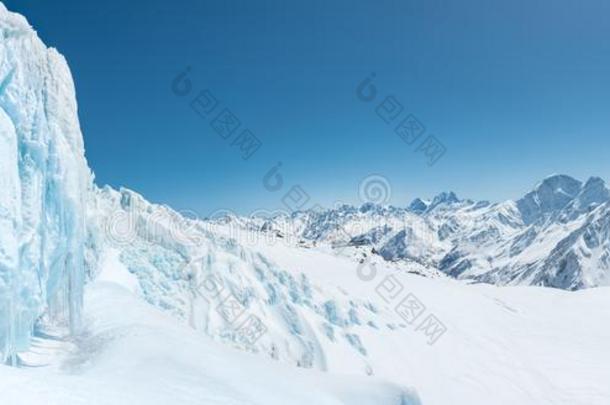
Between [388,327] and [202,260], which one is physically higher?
[202,260]

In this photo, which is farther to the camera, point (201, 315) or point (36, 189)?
point (201, 315)

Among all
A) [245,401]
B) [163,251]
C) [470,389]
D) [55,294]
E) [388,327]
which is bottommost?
[470,389]

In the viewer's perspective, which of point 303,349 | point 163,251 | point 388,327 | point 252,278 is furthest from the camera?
point 388,327

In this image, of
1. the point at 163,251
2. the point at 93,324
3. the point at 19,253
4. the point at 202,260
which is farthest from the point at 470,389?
the point at 19,253

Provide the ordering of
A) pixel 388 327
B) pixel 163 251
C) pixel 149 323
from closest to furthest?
1. pixel 149 323
2. pixel 163 251
3. pixel 388 327

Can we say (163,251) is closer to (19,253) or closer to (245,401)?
(19,253)

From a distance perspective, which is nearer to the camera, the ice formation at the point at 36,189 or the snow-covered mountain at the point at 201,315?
the ice formation at the point at 36,189

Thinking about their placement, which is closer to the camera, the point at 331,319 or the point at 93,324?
the point at 93,324

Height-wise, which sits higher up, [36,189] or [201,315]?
[36,189]

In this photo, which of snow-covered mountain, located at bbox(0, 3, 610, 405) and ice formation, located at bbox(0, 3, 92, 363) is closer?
ice formation, located at bbox(0, 3, 92, 363)

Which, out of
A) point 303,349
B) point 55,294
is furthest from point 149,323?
point 303,349
